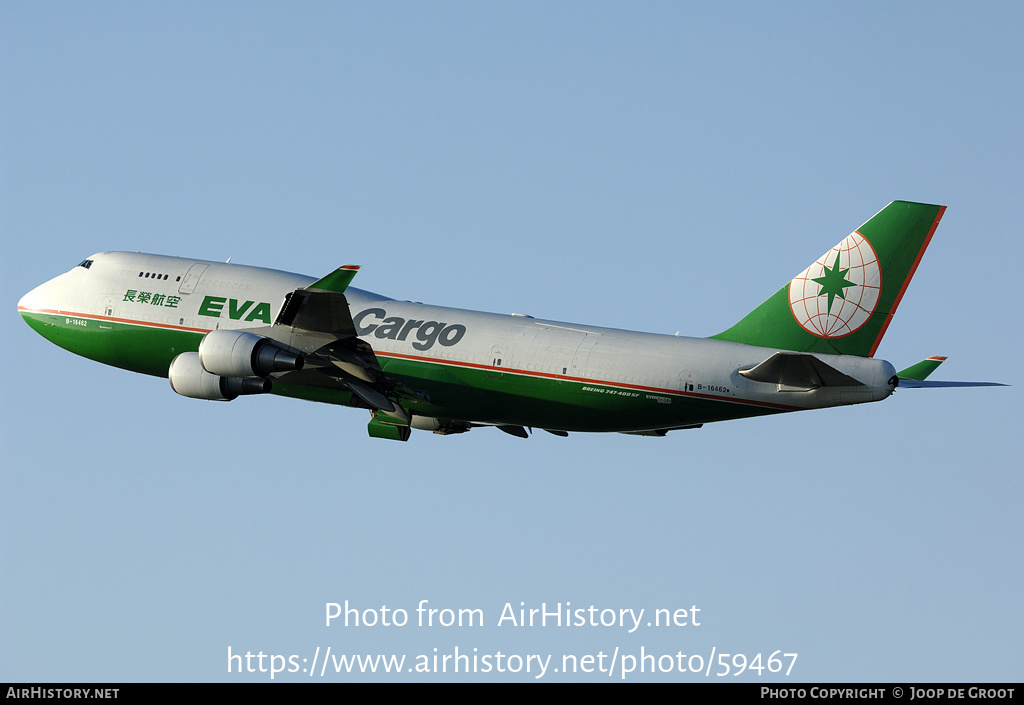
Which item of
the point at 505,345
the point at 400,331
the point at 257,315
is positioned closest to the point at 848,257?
the point at 505,345

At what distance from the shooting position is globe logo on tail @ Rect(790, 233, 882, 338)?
117 feet

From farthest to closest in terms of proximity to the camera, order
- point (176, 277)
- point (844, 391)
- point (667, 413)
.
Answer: point (176, 277)
point (667, 413)
point (844, 391)

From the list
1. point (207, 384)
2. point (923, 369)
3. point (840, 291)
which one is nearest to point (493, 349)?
point (207, 384)

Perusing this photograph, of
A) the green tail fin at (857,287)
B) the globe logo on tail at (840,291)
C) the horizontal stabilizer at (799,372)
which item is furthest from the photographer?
the globe logo on tail at (840,291)

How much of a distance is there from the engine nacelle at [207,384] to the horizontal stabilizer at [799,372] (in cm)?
1409

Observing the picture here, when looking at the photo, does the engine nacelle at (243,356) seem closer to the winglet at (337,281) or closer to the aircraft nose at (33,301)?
the winglet at (337,281)

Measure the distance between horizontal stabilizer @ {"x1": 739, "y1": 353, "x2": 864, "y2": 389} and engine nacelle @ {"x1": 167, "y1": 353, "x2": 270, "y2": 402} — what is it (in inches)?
555

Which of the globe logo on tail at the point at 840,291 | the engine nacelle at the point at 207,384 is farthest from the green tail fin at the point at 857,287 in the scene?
the engine nacelle at the point at 207,384

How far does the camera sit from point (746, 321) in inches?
1495

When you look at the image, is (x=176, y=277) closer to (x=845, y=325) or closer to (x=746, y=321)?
(x=746, y=321)

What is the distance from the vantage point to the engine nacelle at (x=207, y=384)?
39.1 metres

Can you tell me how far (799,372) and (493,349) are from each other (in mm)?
8972

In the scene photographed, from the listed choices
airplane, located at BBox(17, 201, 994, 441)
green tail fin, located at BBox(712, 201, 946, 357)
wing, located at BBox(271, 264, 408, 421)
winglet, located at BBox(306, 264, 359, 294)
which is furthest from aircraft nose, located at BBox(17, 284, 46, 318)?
green tail fin, located at BBox(712, 201, 946, 357)
